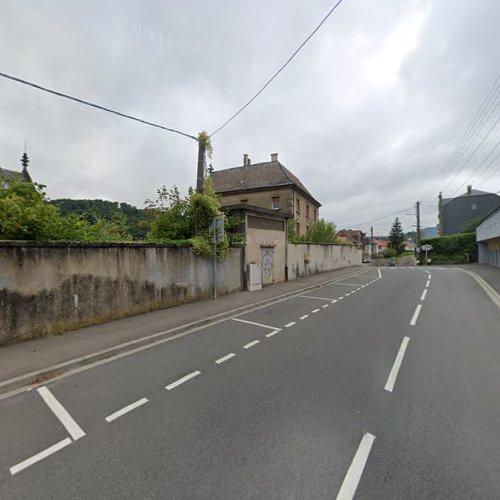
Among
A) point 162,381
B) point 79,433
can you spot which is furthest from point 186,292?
point 79,433

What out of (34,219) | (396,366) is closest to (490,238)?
(396,366)

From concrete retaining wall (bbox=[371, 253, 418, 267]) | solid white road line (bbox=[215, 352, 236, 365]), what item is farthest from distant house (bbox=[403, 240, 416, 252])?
solid white road line (bbox=[215, 352, 236, 365])

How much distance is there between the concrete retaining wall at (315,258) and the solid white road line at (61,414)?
1274 centimetres

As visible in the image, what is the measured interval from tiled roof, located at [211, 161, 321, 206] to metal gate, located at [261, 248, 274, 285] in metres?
14.8

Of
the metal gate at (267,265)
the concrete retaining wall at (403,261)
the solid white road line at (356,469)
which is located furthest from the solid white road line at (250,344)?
the concrete retaining wall at (403,261)

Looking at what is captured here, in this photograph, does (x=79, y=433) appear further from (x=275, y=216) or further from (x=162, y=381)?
(x=275, y=216)

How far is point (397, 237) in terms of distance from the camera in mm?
51469

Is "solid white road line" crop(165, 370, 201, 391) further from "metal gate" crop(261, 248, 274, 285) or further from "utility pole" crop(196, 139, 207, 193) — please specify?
"metal gate" crop(261, 248, 274, 285)

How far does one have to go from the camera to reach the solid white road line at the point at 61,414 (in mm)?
2778

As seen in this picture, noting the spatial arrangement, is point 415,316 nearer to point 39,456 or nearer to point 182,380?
point 182,380

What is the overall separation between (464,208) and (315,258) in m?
45.7

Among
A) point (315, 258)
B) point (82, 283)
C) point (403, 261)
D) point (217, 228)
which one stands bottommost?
point (403, 261)

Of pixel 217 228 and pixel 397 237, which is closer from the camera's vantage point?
pixel 217 228

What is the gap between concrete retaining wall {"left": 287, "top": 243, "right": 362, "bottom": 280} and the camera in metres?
15.8
